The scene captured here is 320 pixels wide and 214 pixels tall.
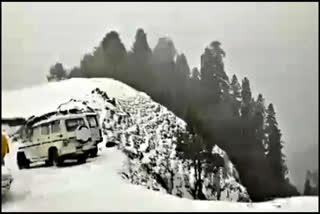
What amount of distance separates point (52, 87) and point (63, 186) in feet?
3.32

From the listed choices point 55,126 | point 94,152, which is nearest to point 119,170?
point 94,152

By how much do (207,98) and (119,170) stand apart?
1.14m

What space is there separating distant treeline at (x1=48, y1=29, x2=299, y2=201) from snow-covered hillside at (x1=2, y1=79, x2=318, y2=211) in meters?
0.11

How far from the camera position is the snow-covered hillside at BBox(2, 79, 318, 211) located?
226 inches

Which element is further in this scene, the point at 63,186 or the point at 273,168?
the point at 273,168

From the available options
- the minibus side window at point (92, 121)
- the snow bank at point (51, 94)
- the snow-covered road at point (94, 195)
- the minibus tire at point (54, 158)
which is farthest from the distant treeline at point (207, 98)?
the minibus tire at point (54, 158)

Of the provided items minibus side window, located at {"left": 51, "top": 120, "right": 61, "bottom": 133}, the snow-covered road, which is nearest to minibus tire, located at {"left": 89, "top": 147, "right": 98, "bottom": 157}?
the snow-covered road

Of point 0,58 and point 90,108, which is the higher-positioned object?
point 0,58

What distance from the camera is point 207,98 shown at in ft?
21.9

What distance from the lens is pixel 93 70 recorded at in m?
6.53

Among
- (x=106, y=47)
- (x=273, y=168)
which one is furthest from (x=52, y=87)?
(x=273, y=168)

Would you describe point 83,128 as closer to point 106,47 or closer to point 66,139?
point 66,139

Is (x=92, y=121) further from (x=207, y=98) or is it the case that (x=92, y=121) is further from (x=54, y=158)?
(x=207, y=98)

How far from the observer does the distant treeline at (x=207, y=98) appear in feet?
21.3
